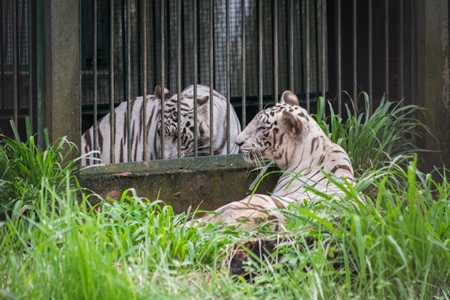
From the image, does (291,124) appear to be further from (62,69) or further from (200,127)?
(62,69)

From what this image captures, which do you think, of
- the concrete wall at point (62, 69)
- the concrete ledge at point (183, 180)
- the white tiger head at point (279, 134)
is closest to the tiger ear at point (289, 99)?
the white tiger head at point (279, 134)

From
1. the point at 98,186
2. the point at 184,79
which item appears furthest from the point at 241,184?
the point at 184,79

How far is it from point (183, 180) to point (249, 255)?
1.93m

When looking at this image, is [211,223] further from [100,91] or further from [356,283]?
[100,91]

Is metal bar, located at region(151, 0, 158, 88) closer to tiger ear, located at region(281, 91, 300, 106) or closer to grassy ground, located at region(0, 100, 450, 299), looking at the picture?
tiger ear, located at region(281, 91, 300, 106)

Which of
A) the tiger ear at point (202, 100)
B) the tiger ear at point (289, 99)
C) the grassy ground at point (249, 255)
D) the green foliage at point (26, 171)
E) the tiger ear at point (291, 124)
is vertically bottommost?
the grassy ground at point (249, 255)

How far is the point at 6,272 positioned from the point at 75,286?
49cm

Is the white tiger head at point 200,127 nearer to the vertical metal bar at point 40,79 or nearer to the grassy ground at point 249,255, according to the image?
the vertical metal bar at point 40,79

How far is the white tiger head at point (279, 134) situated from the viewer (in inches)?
231

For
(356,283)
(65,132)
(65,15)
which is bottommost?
(356,283)

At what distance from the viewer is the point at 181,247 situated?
415cm

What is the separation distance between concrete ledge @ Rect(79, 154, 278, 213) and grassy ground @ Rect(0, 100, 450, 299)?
1.32m

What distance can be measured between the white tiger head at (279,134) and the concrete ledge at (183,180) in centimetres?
27

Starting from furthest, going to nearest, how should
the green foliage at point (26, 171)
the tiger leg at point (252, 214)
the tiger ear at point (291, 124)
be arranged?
the tiger ear at point (291, 124) → the green foliage at point (26, 171) → the tiger leg at point (252, 214)
